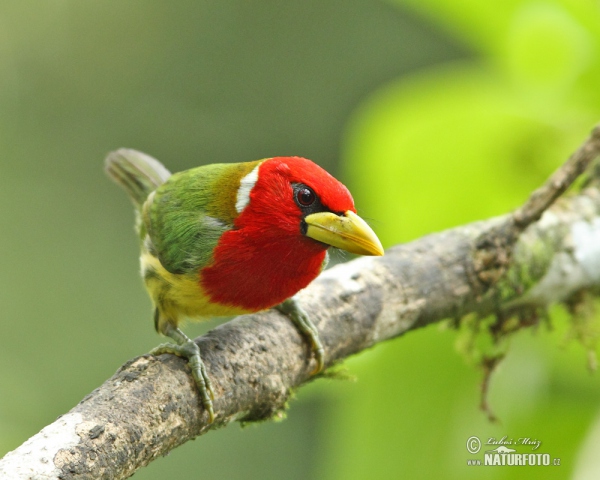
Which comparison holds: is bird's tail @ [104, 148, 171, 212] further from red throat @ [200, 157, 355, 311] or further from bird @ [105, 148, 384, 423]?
red throat @ [200, 157, 355, 311]

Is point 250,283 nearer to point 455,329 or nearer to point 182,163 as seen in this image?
point 455,329

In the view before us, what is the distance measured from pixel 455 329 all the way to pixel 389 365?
47cm

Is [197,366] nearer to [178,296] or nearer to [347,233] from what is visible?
[178,296]

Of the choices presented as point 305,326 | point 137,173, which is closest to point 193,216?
point 305,326

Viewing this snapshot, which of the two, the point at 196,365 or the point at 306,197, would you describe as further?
the point at 306,197

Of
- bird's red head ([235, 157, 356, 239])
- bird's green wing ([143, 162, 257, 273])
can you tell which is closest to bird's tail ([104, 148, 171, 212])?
bird's green wing ([143, 162, 257, 273])

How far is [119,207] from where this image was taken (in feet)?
26.9

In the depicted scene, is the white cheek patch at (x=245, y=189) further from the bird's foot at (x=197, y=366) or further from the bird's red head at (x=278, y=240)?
the bird's foot at (x=197, y=366)

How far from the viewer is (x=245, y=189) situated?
281 cm

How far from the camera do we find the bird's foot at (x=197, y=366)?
2.36 m

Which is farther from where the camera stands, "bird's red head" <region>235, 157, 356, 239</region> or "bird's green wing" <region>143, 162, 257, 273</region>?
"bird's green wing" <region>143, 162, 257, 273</region>

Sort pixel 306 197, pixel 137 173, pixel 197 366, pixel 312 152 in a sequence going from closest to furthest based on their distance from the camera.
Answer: pixel 197 366 → pixel 306 197 → pixel 137 173 → pixel 312 152

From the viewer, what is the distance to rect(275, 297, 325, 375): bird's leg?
108 inches

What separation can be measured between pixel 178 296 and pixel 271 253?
0.40 meters
